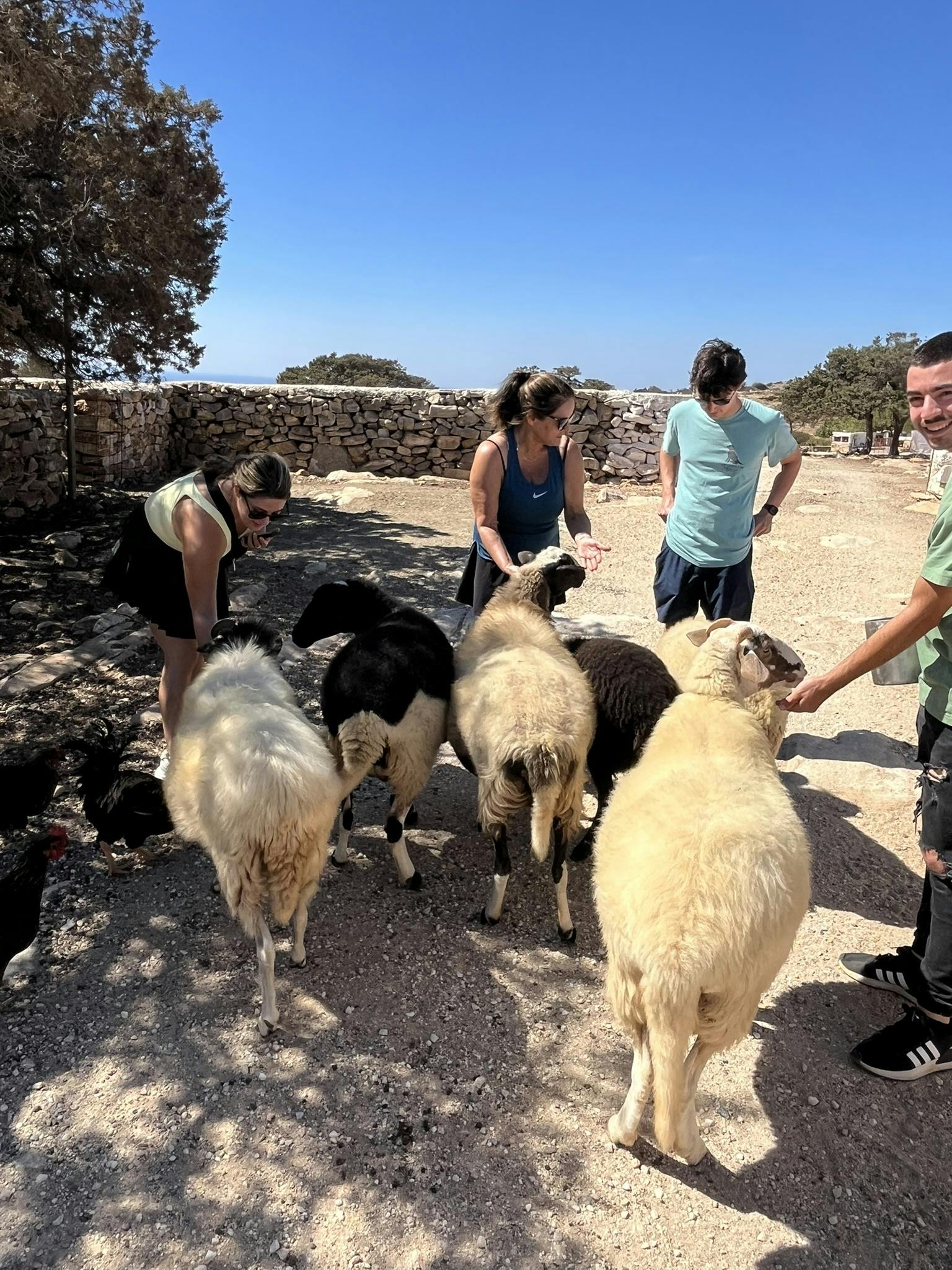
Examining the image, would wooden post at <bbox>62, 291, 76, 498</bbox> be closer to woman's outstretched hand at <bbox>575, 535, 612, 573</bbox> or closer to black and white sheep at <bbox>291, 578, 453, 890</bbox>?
black and white sheep at <bbox>291, 578, 453, 890</bbox>

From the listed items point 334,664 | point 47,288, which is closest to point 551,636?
point 334,664

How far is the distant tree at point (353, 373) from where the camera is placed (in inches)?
1372

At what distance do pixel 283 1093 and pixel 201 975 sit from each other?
752mm

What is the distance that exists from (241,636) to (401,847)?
4.43 feet

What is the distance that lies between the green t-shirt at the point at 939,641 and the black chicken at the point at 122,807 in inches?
138

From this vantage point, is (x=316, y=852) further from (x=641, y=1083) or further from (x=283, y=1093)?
(x=641, y=1083)

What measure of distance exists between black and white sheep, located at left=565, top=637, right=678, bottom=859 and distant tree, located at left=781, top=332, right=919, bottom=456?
2359 cm

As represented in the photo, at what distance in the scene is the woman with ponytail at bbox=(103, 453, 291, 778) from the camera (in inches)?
146

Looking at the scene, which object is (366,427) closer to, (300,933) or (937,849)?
(300,933)

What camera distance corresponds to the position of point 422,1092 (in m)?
2.85

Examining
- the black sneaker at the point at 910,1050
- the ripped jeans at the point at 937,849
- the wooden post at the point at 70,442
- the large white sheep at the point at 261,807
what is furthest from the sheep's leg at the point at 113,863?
the wooden post at the point at 70,442

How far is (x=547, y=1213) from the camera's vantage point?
2.44m

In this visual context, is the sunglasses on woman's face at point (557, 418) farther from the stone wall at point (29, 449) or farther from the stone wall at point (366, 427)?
the stone wall at point (366, 427)

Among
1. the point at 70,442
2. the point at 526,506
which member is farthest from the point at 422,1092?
the point at 70,442
